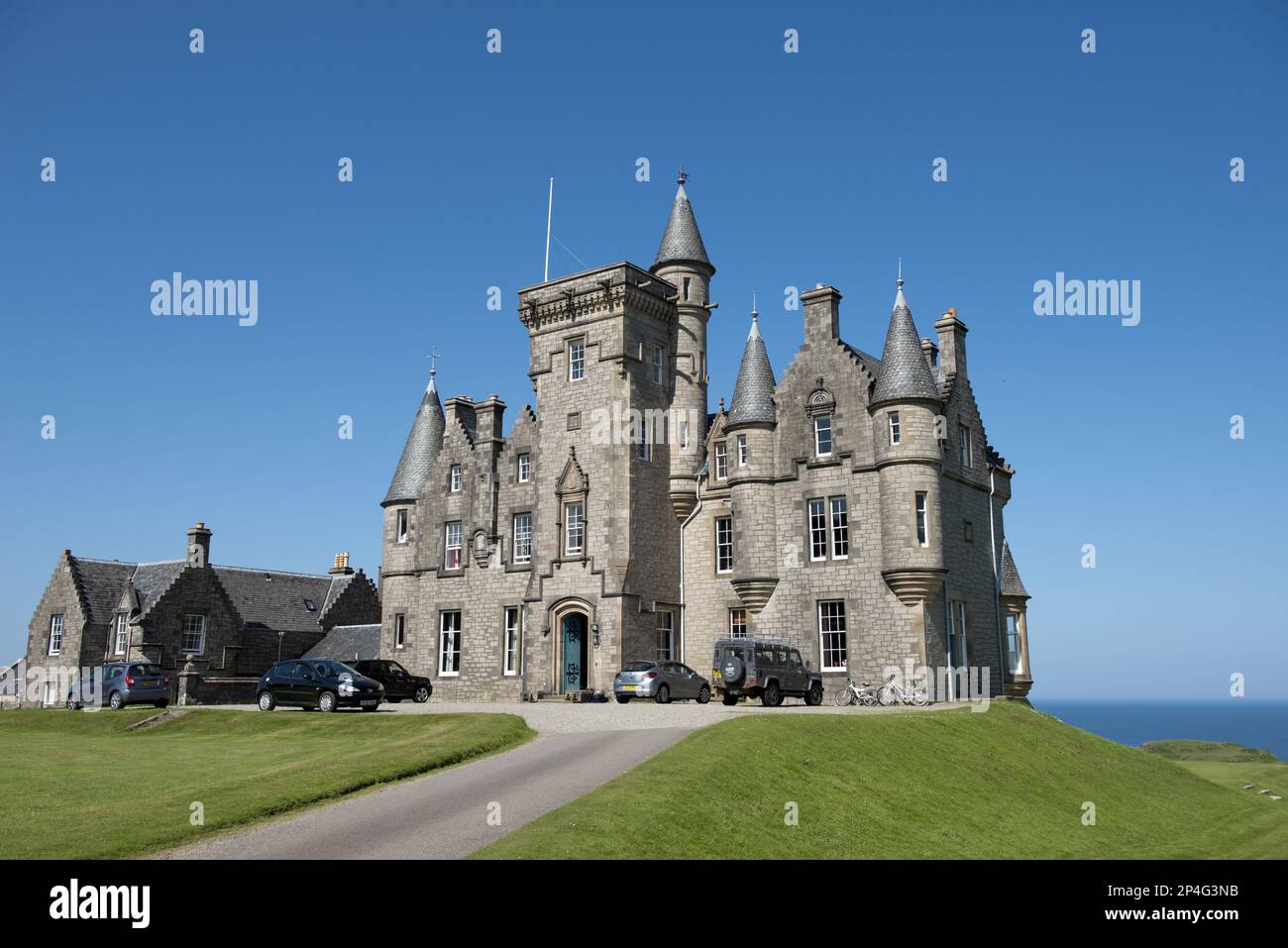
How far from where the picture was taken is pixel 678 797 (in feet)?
53.1

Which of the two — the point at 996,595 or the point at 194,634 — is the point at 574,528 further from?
the point at 194,634

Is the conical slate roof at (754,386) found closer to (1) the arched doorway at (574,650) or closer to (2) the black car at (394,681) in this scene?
(1) the arched doorway at (574,650)

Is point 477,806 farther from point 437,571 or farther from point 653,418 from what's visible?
point 437,571

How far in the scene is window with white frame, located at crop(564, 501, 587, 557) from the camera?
42.5m

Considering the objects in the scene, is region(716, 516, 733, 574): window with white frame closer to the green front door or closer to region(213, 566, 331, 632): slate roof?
the green front door

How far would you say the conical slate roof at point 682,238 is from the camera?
45.2 meters

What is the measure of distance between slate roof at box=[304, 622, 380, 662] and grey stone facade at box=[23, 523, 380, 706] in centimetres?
119

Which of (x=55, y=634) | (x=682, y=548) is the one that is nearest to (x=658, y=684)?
(x=682, y=548)

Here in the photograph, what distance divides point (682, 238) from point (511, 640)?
1924 centimetres

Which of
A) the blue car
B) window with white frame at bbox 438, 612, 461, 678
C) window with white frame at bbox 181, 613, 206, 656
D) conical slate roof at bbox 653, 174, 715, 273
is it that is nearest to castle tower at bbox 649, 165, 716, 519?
conical slate roof at bbox 653, 174, 715, 273

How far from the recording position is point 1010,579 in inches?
1694
